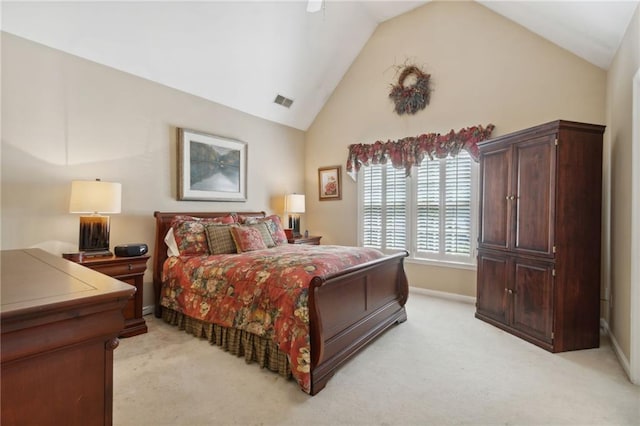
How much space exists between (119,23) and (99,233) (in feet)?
6.87

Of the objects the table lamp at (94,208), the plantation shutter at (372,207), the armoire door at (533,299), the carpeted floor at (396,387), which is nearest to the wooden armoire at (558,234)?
the armoire door at (533,299)

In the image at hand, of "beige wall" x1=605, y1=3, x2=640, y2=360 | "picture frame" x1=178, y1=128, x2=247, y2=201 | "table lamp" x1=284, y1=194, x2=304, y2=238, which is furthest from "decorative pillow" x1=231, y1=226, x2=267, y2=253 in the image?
"beige wall" x1=605, y1=3, x2=640, y2=360

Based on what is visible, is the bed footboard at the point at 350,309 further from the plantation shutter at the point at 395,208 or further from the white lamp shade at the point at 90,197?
the white lamp shade at the point at 90,197

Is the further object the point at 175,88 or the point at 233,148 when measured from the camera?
the point at 233,148

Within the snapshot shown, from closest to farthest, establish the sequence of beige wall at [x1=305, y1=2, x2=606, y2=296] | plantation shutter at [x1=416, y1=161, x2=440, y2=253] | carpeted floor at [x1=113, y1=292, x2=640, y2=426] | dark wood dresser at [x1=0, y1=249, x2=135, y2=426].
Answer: dark wood dresser at [x1=0, y1=249, x2=135, y2=426] → carpeted floor at [x1=113, y1=292, x2=640, y2=426] → beige wall at [x1=305, y1=2, x2=606, y2=296] → plantation shutter at [x1=416, y1=161, x2=440, y2=253]

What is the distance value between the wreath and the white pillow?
357 centimetres

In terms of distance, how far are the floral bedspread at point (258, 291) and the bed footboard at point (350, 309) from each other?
80 millimetres

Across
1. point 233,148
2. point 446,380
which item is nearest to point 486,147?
point 446,380

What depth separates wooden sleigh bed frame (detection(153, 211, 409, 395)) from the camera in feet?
6.95

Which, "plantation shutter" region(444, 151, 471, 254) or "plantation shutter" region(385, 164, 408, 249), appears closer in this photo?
"plantation shutter" region(444, 151, 471, 254)

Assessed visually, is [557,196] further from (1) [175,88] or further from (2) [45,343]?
(1) [175,88]

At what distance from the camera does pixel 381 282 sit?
3102 mm

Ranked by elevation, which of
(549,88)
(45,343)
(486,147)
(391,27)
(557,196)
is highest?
(391,27)

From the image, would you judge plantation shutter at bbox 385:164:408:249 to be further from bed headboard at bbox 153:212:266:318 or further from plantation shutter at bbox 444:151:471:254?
bed headboard at bbox 153:212:266:318
